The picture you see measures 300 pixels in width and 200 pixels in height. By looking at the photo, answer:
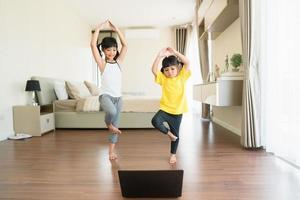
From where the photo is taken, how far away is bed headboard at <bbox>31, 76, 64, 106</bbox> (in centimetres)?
460

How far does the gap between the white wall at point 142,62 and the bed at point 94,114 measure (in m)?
4.16

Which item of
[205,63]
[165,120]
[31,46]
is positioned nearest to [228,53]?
[205,63]

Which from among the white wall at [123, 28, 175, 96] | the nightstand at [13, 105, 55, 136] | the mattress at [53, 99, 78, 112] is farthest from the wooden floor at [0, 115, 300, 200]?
the white wall at [123, 28, 175, 96]

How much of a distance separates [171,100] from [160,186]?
0.95 metres

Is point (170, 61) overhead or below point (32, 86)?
overhead

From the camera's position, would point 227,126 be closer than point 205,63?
Yes

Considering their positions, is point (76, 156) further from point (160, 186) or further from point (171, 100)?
point (160, 186)

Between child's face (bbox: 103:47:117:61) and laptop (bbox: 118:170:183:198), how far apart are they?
131 centimetres

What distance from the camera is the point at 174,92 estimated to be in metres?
2.46

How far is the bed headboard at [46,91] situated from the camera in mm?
4602

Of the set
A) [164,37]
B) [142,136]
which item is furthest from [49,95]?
[164,37]

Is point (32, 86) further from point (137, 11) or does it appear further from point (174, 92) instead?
point (137, 11)

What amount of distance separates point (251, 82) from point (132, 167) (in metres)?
1.68

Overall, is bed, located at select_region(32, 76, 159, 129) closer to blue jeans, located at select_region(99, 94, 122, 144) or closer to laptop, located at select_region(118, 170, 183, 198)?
blue jeans, located at select_region(99, 94, 122, 144)
